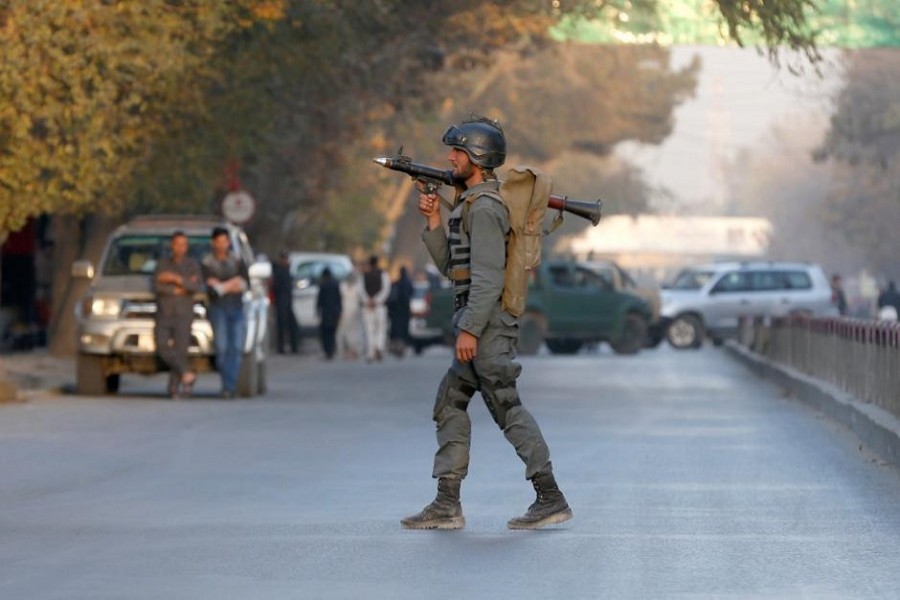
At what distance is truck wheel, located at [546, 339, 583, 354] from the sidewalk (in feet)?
42.6

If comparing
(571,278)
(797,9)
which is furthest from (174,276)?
(571,278)

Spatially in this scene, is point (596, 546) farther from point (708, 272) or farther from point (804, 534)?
point (708, 272)

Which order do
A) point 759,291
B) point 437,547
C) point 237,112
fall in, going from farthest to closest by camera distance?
point 759,291 < point 237,112 < point 437,547

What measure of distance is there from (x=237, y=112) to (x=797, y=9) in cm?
989

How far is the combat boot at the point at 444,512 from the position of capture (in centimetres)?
1137

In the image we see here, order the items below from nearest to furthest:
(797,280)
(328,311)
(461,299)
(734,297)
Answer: (461,299) < (328,311) < (797,280) < (734,297)

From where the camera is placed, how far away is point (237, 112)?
31.3 m

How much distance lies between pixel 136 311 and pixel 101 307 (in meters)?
0.38

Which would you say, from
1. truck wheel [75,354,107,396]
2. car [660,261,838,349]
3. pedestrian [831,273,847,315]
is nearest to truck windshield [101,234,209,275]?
truck wheel [75,354,107,396]

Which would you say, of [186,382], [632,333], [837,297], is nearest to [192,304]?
[186,382]

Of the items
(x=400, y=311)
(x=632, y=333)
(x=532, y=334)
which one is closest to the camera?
(x=400, y=311)

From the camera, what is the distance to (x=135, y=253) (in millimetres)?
25312

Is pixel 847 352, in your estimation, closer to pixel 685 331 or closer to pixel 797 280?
pixel 797 280

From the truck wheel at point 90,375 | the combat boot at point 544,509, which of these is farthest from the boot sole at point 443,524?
the truck wheel at point 90,375
